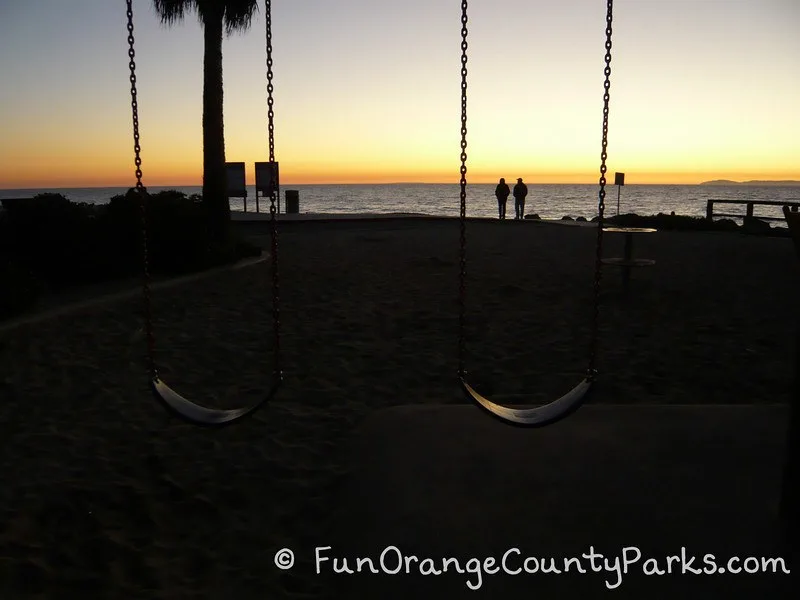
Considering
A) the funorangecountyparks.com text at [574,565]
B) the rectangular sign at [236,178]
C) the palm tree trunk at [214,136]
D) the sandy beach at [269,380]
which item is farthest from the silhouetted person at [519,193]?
the funorangecountyparks.com text at [574,565]

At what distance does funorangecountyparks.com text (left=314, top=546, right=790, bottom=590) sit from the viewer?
8.64ft

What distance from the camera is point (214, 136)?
1195cm

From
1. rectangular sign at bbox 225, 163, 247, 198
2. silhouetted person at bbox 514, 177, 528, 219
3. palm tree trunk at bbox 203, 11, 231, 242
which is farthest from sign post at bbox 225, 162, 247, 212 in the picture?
silhouetted person at bbox 514, 177, 528, 219

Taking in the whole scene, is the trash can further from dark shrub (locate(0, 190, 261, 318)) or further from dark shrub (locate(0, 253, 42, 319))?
dark shrub (locate(0, 253, 42, 319))

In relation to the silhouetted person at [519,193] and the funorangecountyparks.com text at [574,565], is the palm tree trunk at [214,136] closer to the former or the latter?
the funorangecountyparks.com text at [574,565]

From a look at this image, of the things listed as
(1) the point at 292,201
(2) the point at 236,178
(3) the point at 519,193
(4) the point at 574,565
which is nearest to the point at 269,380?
(4) the point at 574,565

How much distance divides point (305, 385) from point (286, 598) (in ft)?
8.56

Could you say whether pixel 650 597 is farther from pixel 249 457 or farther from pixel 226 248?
pixel 226 248

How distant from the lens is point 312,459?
3965 millimetres

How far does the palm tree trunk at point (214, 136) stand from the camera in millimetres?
11719

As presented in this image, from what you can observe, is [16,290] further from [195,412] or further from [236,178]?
[236,178]

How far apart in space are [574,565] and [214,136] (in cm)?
1083

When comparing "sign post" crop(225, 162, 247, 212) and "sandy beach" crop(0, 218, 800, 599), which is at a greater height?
"sign post" crop(225, 162, 247, 212)

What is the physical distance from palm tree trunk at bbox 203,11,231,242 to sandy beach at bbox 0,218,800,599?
1806 mm
